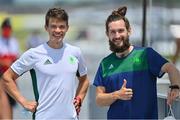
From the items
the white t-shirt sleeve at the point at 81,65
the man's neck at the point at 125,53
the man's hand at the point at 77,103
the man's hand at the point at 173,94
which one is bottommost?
the man's hand at the point at 77,103

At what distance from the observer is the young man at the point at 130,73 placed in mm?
3285

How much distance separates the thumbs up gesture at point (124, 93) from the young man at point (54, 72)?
401 millimetres

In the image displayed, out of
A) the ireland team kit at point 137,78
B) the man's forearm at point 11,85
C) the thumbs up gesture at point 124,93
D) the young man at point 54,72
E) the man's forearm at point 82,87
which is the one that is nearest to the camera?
the thumbs up gesture at point 124,93

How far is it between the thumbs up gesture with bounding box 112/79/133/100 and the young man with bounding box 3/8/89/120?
0.40 metres

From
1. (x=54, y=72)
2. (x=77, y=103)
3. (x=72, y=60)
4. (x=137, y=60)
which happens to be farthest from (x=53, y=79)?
(x=137, y=60)

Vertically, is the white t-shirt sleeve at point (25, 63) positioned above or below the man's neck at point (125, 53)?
below

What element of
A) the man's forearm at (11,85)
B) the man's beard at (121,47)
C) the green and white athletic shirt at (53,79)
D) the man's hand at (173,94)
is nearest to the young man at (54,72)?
the green and white athletic shirt at (53,79)

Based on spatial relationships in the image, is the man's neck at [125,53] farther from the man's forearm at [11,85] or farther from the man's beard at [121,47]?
the man's forearm at [11,85]

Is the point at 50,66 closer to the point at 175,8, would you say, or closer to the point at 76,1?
the point at 175,8

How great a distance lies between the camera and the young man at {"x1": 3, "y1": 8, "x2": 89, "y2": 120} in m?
3.48

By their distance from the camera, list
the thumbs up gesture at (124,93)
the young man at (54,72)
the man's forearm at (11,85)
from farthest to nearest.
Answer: the man's forearm at (11,85) → the young man at (54,72) → the thumbs up gesture at (124,93)

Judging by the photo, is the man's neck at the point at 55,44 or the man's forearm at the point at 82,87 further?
the man's forearm at the point at 82,87

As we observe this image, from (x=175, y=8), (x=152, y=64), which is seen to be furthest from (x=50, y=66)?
(x=175, y=8)

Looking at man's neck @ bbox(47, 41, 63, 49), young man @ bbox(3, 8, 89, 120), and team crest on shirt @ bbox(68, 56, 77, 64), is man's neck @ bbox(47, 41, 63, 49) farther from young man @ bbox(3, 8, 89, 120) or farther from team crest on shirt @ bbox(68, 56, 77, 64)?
team crest on shirt @ bbox(68, 56, 77, 64)
